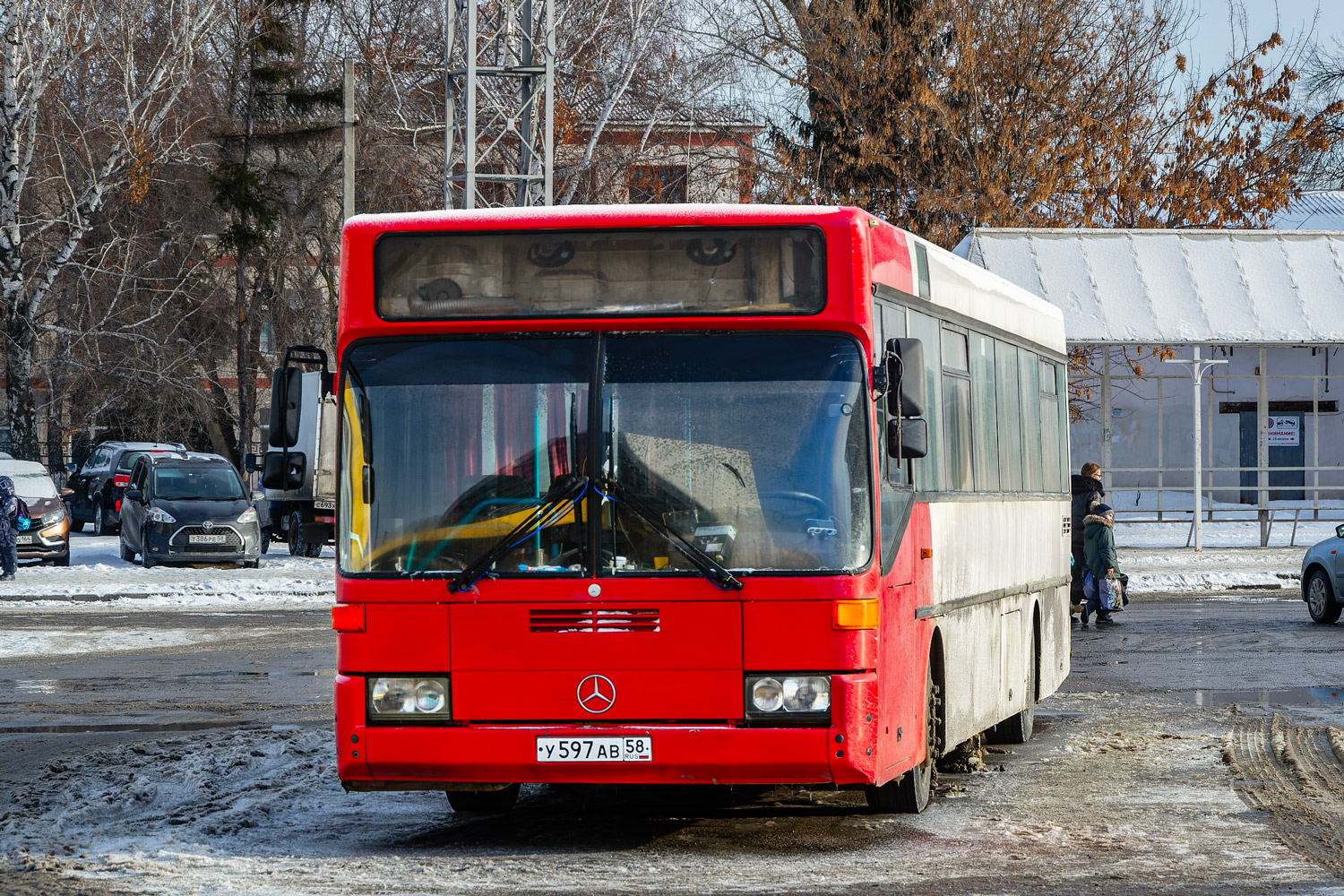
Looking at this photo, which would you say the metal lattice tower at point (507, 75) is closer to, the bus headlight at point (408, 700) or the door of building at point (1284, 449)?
the bus headlight at point (408, 700)

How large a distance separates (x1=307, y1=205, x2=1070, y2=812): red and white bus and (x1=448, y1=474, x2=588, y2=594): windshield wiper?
0.01m

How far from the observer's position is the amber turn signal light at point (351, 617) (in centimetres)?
750

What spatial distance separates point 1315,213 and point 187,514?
3565cm

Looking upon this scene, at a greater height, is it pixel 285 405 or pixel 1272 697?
pixel 285 405

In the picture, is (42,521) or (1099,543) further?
(42,521)

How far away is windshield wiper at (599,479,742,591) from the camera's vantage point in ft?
24.0

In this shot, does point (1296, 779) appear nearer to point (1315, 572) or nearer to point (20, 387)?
point (1315, 572)

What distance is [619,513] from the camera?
7.43 meters

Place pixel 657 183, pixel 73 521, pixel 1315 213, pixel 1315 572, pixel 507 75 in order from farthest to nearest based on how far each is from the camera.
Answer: pixel 1315 213
pixel 657 183
pixel 73 521
pixel 507 75
pixel 1315 572

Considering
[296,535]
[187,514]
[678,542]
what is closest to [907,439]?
[678,542]

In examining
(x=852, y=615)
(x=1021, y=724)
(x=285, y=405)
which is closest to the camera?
(x=852, y=615)

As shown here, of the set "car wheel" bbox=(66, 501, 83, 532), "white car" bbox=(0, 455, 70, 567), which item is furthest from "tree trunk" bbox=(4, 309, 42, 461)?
"white car" bbox=(0, 455, 70, 567)

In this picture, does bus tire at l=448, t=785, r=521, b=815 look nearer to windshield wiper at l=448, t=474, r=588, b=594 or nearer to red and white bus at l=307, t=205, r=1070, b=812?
red and white bus at l=307, t=205, r=1070, b=812

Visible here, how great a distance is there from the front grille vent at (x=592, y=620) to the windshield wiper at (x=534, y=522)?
259 millimetres
